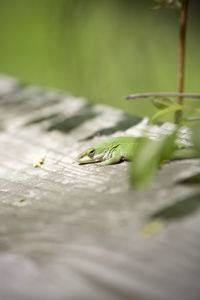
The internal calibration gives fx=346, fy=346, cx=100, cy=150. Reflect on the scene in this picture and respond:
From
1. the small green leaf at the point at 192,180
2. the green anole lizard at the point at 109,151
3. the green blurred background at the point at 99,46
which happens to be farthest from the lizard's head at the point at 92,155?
the green blurred background at the point at 99,46

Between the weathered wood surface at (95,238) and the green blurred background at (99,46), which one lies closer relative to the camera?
the weathered wood surface at (95,238)

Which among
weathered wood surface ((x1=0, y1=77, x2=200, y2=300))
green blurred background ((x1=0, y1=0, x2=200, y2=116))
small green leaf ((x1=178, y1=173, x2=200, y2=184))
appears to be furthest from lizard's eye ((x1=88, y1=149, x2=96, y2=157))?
green blurred background ((x1=0, y1=0, x2=200, y2=116))

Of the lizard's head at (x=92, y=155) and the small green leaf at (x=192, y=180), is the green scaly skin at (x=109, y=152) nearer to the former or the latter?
the lizard's head at (x=92, y=155)

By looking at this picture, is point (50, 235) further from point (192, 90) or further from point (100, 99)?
point (100, 99)

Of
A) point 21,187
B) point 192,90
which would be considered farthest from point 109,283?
point 192,90

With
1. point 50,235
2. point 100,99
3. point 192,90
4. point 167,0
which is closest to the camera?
point 50,235
